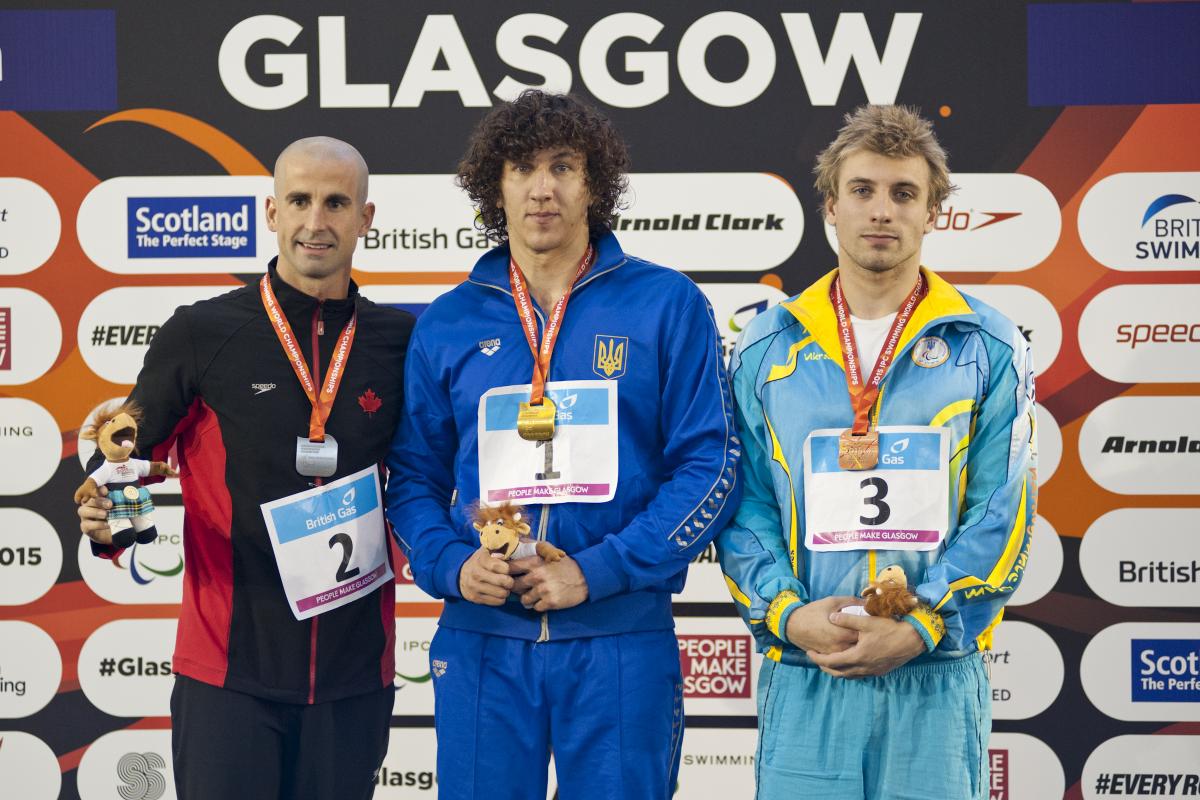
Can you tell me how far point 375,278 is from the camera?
4.23 m

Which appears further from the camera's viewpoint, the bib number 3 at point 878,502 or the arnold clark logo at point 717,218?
the arnold clark logo at point 717,218

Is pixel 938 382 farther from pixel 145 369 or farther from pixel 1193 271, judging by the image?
pixel 1193 271

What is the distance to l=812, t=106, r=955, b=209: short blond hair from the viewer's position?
2.58 m

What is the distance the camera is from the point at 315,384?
2.74m

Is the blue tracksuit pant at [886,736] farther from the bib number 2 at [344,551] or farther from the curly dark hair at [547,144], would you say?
the curly dark hair at [547,144]

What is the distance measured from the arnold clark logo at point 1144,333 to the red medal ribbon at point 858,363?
1806 mm

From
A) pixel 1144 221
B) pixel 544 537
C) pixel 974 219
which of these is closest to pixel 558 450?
pixel 544 537

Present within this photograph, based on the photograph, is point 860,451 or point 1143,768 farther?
point 1143,768

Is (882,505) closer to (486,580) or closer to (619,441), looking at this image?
(619,441)

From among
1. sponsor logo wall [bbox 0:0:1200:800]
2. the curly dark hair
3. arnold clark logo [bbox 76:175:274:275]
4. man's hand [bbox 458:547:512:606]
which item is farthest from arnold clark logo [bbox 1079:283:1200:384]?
arnold clark logo [bbox 76:175:274:275]

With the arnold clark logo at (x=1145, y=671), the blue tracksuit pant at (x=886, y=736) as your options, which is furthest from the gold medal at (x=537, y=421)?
the arnold clark logo at (x=1145, y=671)

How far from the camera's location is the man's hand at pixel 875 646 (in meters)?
2.34

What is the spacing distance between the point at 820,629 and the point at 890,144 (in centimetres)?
103

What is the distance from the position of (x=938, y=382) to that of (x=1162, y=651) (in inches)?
87.8
